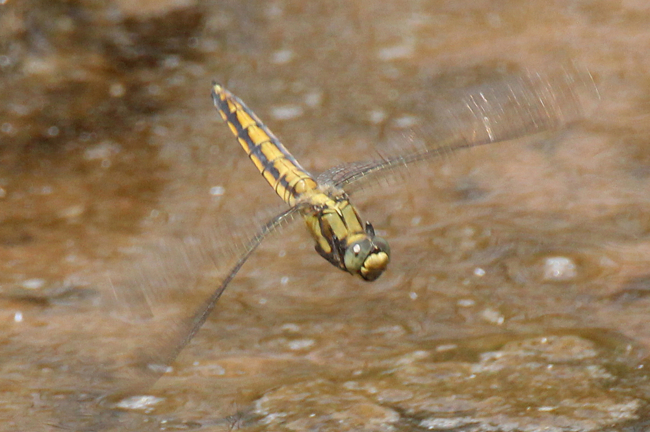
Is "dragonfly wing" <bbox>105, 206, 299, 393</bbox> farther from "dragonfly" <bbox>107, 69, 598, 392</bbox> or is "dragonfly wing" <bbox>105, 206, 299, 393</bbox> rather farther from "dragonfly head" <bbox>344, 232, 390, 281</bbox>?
"dragonfly head" <bbox>344, 232, 390, 281</bbox>

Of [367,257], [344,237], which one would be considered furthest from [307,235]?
[367,257]

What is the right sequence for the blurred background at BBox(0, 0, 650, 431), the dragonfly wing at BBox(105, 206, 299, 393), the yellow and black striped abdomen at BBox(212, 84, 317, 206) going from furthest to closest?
1. the yellow and black striped abdomen at BBox(212, 84, 317, 206)
2. the dragonfly wing at BBox(105, 206, 299, 393)
3. the blurred background at BBox(0, 0, 650, 431)

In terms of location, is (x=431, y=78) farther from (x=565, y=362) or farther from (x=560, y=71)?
(x=565, y=362)

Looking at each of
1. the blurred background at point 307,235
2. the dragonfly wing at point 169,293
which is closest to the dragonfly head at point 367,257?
the blurred background at point 307,235

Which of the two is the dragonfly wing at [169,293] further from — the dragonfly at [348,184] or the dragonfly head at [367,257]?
the dragonfly head at [367,257]

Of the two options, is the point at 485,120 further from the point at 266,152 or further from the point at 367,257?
the point at 266,152

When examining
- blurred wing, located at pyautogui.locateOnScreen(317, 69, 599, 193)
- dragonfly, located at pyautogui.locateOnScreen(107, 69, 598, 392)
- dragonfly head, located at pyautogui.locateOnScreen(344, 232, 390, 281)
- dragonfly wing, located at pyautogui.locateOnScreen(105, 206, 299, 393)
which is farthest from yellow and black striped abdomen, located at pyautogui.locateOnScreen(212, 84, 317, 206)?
dragonfly head, located at pyautogui.locateOnScreen(344, 232, 390, 281)

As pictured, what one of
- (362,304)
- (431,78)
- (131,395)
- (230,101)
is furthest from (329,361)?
(431,78)
